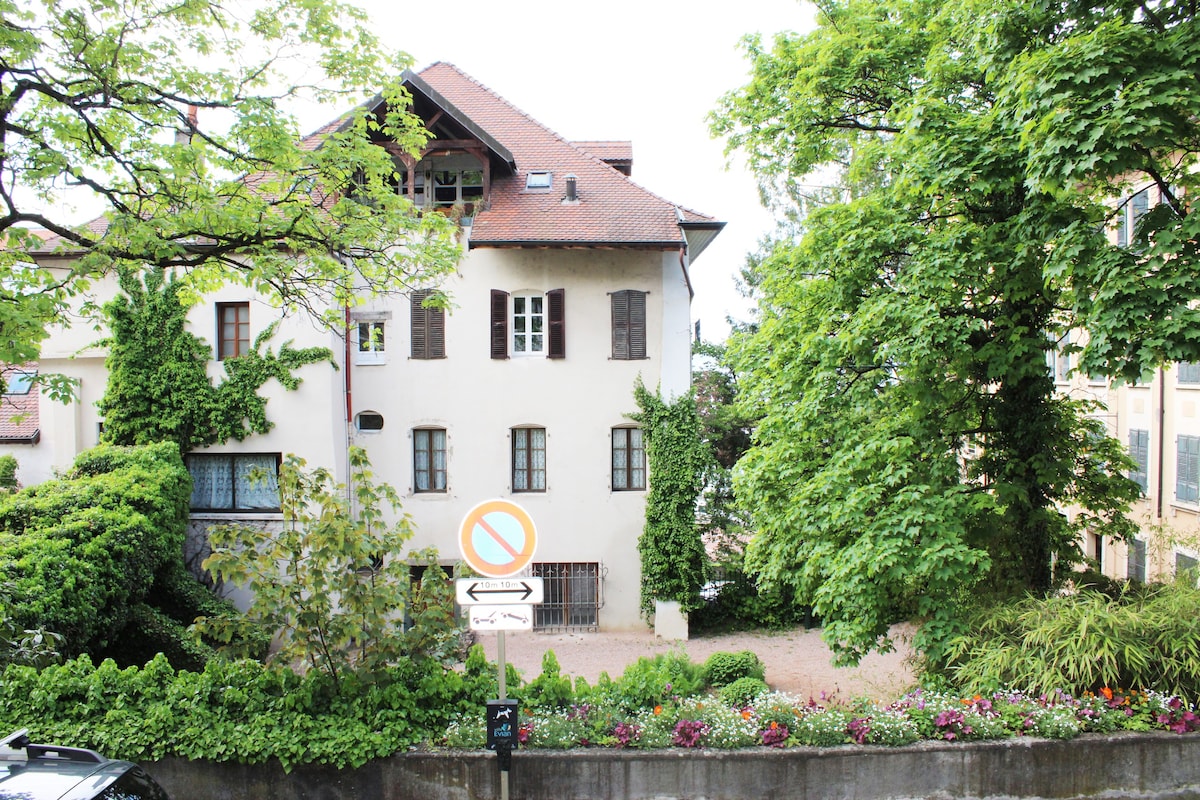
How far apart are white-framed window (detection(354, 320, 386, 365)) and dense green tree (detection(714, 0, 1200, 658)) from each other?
10259 millimetres

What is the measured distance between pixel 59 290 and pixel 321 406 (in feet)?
35.4

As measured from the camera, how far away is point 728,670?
48.3ft

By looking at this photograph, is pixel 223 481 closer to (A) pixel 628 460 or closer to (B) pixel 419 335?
(B) pixel 419 335

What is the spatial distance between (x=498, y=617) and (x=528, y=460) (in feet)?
47.8

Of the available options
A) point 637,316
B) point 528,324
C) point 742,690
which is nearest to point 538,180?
point 528,324

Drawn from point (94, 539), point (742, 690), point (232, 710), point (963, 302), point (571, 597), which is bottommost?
point (571, 597)

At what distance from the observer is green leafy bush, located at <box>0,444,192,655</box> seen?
450 inches

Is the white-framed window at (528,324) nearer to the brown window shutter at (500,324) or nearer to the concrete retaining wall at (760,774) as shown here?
the brown window shutter at (500,324)

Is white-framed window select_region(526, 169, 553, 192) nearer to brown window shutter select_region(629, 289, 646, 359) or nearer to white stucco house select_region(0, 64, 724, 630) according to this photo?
white stucco house select_region(0, 64, 724, 630)

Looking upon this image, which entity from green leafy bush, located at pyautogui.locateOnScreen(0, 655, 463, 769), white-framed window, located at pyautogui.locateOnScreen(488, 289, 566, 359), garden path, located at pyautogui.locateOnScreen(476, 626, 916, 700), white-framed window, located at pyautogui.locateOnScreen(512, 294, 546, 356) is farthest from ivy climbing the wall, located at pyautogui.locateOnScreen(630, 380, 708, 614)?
green leafy bush, located at pyautogui.locateOnScreen(0, 655, 463, 769)

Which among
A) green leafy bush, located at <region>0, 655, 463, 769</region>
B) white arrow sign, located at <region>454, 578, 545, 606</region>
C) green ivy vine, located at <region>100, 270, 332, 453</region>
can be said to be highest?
green ivy vine, located at <region>100, 270, 332, 453</region>

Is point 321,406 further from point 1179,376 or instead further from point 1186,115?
point 1179,376

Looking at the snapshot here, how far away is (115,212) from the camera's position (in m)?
8.84

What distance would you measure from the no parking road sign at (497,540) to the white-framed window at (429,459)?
14.7 metres
